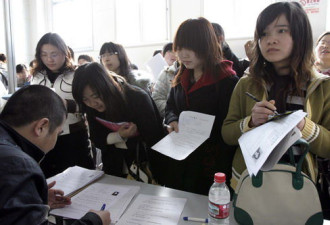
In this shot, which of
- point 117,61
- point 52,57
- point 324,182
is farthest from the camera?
point 117,61

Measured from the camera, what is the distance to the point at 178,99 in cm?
142

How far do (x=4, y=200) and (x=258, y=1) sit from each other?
17.2 feet

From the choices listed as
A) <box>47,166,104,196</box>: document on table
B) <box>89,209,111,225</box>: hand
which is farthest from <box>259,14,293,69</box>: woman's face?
<box>47,166,104,196</box>: document on table

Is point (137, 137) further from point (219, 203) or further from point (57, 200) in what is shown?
point (219, 203)

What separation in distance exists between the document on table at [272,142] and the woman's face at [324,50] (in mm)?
1534

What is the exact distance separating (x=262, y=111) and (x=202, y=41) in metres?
0.57

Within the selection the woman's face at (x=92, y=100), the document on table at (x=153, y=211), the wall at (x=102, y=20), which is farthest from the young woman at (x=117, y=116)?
the wall at (x=102, y=20)

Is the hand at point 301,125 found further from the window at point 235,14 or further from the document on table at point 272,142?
the window at point 235,14

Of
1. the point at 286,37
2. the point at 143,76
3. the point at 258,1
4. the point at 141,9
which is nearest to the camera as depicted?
the point at 286,37

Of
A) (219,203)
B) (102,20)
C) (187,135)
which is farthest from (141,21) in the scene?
(219,203)

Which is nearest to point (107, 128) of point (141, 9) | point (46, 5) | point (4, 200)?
point (4, 200)

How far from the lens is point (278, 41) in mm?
1002

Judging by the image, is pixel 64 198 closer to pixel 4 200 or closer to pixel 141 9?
pixel 4 200

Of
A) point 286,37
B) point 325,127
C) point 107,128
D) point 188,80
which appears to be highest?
point 286,37
